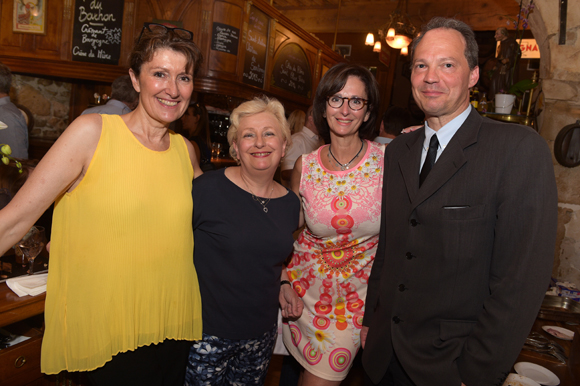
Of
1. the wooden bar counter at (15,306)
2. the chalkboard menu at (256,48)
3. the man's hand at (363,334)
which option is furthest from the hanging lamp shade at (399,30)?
the wooden bar counter at (15,306)

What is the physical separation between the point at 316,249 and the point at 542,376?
1.15 metres

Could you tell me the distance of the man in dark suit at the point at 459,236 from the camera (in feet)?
3.67

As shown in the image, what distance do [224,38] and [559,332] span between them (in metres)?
4.81

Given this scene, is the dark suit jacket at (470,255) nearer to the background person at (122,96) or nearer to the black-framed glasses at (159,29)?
the black-framed glasses at (159,29)

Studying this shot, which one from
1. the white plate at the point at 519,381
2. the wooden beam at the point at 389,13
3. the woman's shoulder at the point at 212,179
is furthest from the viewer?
the wooden beam at the point at 389,13

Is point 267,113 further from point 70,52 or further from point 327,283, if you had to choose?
point 70,52

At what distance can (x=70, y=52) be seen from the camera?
5.46 m

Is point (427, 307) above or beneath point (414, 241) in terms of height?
beneath

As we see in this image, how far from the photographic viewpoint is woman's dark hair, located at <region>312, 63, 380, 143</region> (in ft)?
6.27

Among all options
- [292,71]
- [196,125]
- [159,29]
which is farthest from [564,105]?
[292,71]

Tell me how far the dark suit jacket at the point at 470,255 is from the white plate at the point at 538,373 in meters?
0.75

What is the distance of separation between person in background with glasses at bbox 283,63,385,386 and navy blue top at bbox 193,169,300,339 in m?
0.27

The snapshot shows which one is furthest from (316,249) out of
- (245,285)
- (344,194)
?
(245,285)

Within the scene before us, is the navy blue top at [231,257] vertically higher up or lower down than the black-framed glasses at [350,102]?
lower down
